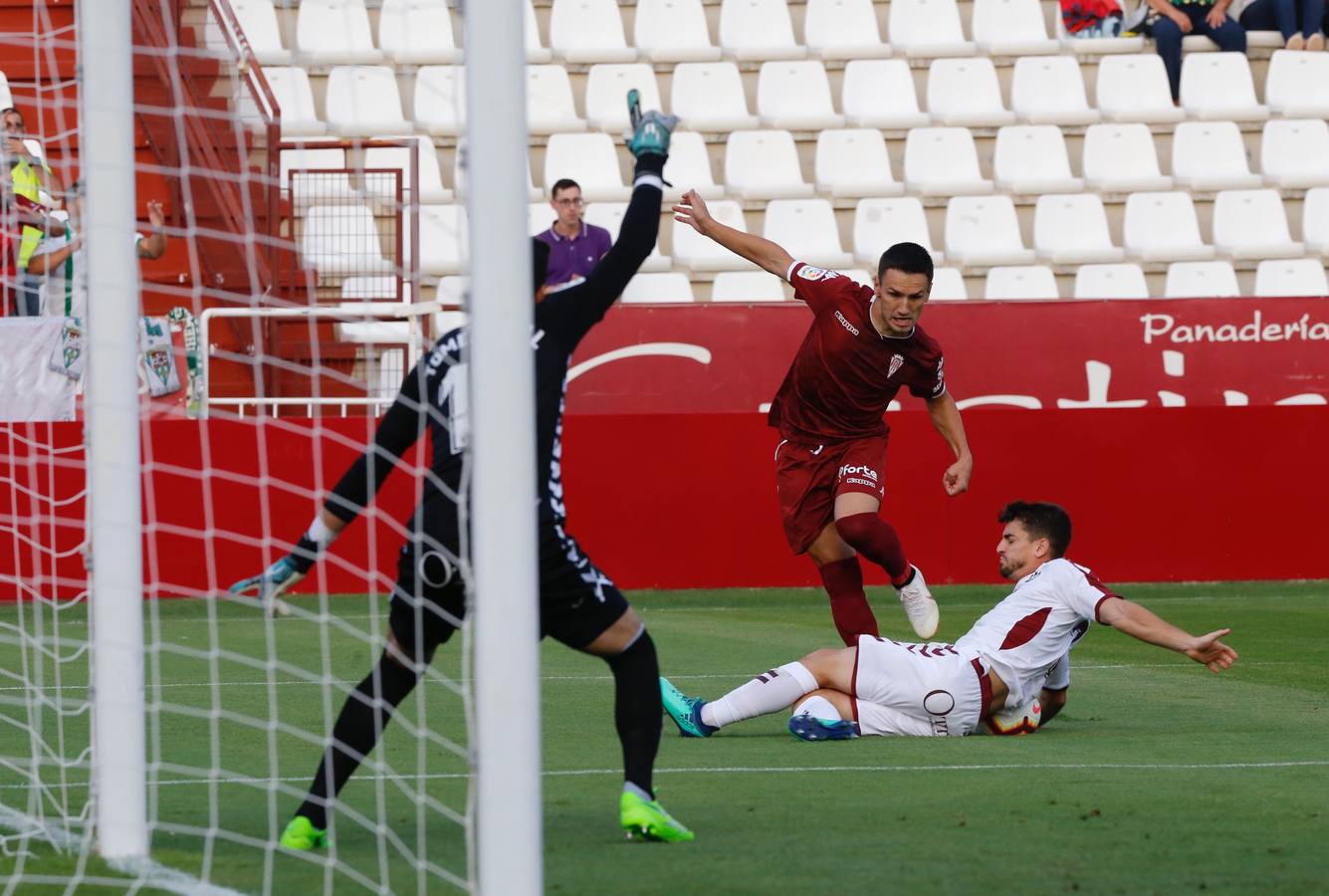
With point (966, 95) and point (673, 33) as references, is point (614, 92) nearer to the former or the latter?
point (673, 33)

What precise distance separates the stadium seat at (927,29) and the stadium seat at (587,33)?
8.32ft

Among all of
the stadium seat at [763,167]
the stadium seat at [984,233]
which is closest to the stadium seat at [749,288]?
the stadium seat at [763,167]

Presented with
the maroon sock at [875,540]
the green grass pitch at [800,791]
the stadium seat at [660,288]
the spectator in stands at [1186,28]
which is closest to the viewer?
the green grass pitch at [800,791]

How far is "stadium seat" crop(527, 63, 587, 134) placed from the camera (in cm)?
1681

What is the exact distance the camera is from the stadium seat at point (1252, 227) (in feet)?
53.5

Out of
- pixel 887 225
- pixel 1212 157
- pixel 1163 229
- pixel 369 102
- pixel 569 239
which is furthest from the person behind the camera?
pixel 1212 157

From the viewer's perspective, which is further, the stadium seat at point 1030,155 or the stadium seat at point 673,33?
the stadium seat at point 673,33

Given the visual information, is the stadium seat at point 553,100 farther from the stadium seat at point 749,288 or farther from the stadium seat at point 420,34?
the stadium seat at point 749,288

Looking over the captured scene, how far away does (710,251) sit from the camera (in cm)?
1602

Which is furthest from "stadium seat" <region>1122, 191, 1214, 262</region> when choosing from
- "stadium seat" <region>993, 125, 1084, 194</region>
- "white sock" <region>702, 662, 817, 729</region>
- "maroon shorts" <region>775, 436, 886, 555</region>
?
"white sock" <region>702, 662, 817, 729</region>

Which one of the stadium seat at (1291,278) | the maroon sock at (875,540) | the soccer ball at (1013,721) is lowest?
the soccer ball at (1013,721)

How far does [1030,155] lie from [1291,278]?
2.48 metres

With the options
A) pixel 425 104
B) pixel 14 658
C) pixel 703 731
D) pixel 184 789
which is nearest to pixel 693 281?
pixel 425 104

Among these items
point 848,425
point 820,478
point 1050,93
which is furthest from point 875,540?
point 1050,93
